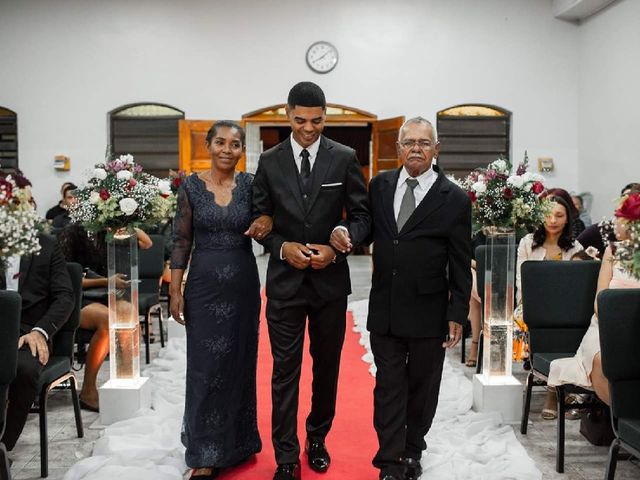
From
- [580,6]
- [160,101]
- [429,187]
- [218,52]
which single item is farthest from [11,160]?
[429,187]

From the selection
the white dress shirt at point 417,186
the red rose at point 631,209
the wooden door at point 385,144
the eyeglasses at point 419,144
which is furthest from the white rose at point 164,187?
the wooden door at point 385,144

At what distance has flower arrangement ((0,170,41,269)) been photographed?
9.42 feet

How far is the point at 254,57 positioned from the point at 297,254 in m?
9.27

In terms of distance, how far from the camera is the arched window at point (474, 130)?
A: 1191 cm

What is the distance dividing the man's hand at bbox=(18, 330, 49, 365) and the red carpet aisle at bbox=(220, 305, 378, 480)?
1.12 metres

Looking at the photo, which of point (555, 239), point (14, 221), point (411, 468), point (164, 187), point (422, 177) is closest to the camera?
point (14, 221)

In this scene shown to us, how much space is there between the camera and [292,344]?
3262 mm

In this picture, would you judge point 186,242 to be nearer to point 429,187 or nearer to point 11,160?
point 429,187

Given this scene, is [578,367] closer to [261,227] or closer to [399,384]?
[399,384]

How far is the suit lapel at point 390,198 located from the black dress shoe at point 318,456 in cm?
118

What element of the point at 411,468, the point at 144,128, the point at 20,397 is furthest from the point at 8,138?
the point at 411,468

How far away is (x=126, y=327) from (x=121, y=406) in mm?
506

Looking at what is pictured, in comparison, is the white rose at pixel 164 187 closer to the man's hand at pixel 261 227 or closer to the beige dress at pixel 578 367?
the man's hand at pixel 261 227

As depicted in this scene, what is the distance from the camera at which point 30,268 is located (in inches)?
153
